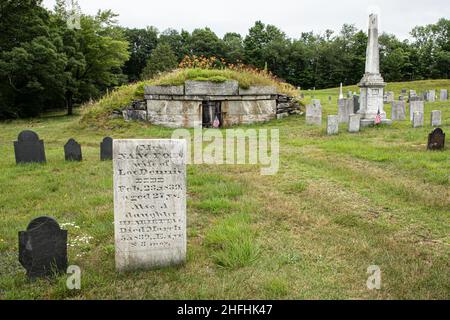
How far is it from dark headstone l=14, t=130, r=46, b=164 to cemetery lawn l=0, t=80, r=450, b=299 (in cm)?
31

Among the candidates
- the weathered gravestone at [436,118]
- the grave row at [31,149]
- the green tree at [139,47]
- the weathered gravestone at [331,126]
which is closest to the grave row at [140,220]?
the grave row at [31,149]

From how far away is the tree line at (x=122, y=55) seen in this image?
26075 mm

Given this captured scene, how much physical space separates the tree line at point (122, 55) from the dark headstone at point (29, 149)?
61.3 ft

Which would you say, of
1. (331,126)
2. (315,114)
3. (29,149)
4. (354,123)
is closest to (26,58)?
(29,149)

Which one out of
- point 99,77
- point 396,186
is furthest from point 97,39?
point 396,186

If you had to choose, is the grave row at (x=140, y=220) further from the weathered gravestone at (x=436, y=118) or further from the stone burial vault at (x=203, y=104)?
the stone burial vault at (x=203, y=104)

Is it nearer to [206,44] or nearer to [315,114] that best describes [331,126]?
[315,114]

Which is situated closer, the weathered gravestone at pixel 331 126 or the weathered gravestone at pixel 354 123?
the weathered gravestone at pixel 331 126

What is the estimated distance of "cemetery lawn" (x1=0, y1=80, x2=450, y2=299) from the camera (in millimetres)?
3336

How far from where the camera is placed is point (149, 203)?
3689 millimetres

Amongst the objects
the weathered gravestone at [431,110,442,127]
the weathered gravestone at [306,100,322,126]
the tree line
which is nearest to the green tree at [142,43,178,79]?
the tree line

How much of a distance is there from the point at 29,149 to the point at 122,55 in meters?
28.6

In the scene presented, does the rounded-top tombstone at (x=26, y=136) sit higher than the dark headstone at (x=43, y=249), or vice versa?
the rounded-top tombstone at (x=26, y=136)
